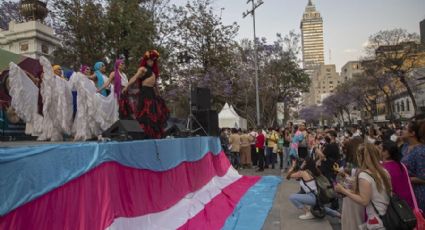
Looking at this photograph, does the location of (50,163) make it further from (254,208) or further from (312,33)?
(312,33)

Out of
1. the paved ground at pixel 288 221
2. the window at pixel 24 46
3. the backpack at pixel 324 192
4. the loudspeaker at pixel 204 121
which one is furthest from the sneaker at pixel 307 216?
the window at pixel 24 46

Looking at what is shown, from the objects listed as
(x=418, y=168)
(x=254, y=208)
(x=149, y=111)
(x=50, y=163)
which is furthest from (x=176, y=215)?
(x=418, y=168)

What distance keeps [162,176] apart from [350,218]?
9.79 ft

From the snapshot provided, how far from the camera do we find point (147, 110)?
7133 mm

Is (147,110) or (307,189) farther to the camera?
(307,189)

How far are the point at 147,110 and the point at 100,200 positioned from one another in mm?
3153

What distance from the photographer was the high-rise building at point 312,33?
15912 centimetres

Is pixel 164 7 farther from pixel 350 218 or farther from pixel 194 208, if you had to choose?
pixel 350 218

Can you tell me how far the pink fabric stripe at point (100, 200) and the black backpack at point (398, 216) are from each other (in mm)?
2934

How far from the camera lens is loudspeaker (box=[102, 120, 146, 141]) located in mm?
5871

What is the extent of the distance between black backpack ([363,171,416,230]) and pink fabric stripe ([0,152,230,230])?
293cm

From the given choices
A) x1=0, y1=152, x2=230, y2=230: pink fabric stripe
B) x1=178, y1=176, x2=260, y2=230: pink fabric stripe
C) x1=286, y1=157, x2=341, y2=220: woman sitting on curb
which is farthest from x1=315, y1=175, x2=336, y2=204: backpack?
x1=0, y1=152, x2=230, y2=230: pink fabric stripe

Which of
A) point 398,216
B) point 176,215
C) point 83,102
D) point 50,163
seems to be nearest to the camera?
point 50,163

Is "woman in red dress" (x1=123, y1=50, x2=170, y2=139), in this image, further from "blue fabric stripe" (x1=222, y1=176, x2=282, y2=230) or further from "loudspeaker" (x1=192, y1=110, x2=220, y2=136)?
"loudspeaker" (x1=192, y1=110, x2=220, y2=136)
